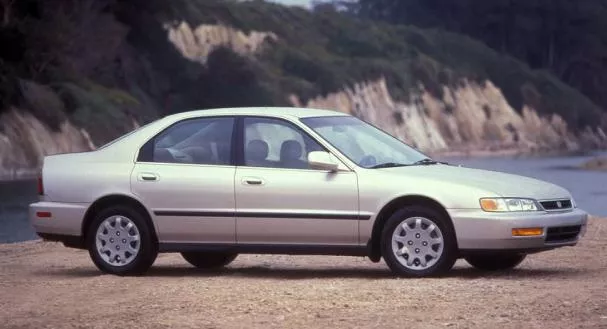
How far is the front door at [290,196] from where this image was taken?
12.9m

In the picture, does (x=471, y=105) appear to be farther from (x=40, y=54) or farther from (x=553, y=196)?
(x=553, y=196)

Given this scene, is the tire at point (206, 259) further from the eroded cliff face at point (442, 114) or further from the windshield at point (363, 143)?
the eroded cliff face at point (442, 114)

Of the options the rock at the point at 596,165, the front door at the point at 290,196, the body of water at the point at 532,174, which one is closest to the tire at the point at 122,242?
the front door at the point at 290,196

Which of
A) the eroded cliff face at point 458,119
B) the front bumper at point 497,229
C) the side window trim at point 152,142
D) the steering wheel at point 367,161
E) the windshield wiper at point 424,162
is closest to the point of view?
the front bumper at point 497,229

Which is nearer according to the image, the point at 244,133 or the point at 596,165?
the point at 244,133

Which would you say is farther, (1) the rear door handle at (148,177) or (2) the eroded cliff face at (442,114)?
(2) the eroded cliff face at (442,114)

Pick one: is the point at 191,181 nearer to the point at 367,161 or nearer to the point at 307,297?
the point at 367,161

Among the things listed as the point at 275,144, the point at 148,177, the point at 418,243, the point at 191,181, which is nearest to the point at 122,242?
the point at 148,177

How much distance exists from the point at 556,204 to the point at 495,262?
1.03m

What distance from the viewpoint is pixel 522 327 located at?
9.83 m

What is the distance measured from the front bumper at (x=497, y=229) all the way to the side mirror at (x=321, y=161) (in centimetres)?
102

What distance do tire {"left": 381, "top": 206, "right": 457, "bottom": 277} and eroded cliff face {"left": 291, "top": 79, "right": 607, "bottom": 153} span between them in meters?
72.1

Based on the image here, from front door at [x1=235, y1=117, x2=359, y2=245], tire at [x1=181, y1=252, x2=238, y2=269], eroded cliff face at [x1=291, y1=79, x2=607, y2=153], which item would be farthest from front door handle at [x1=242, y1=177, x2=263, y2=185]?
eroded cliff face at [x1=291, y1=79, x2=607, y2=153]

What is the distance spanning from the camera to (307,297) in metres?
11.4
